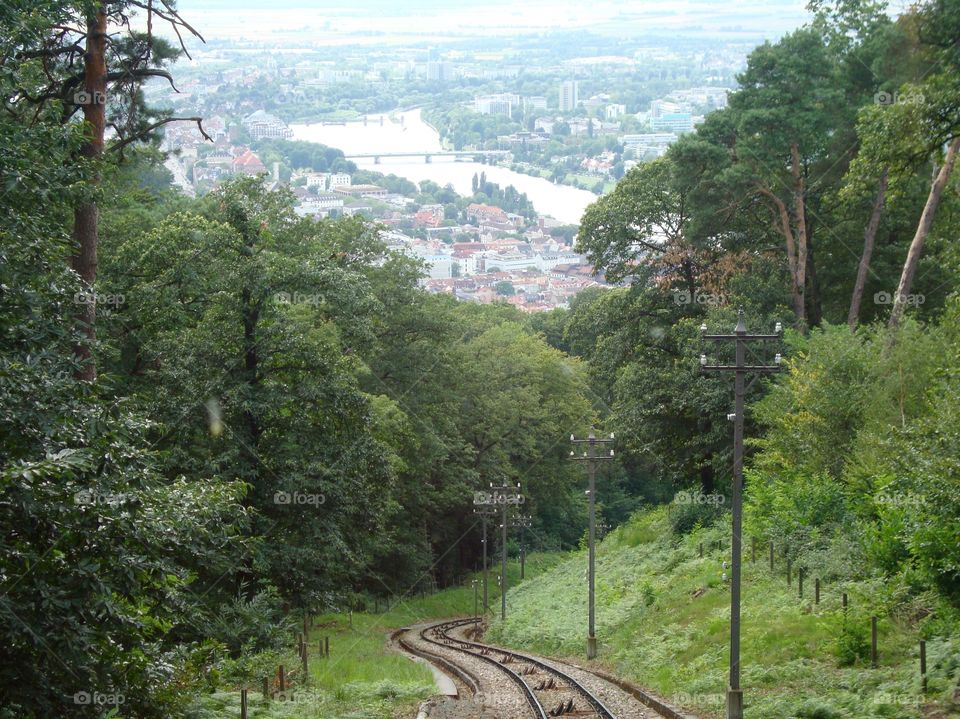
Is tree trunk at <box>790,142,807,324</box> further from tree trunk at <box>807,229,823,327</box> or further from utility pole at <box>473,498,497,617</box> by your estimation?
utility pole at <box>473,498,497,617</box>

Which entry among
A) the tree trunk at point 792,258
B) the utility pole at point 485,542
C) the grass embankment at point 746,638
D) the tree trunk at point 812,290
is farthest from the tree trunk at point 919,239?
the utility pole at point 485,542

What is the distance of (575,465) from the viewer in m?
63.4

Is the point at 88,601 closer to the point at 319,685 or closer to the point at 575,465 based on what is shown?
the point at 319,685

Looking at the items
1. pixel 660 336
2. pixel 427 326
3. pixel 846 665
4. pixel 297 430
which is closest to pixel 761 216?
pixel 660 336

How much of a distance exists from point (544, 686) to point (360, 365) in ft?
42.3

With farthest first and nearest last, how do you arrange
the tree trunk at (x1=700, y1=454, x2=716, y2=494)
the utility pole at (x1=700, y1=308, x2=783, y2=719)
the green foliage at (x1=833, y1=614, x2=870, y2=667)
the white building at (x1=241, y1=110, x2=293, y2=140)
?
1. the white building at (x1=241, y1=110, x2=293, y2=140)
2. the tree trunk at (x1=700, y1=454, x2=716, y2=494)
3. the green foliage at (x1=833, y1=614, x2=870, y2=667)
4. the utility pole at (x1=700, y1=308, x2=783, y2=719)

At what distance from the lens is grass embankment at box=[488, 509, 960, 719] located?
15992 millimetres

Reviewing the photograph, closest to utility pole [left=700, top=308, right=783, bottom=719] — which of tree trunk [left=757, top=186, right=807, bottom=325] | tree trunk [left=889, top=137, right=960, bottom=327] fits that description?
tree trunk [left=889, top=137, right=960, bottom=327]

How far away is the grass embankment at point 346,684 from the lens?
1562cm

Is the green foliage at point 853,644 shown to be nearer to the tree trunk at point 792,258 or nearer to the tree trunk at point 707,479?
the tree trunk at point 792,258

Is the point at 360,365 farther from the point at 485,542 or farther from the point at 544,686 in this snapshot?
the point at 485,542

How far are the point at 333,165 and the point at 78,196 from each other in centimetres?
17672

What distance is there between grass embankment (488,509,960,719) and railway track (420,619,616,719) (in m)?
1.30

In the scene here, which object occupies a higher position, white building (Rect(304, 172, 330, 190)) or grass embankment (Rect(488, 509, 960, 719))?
white building (Rect(304, 172, 330, 190))
